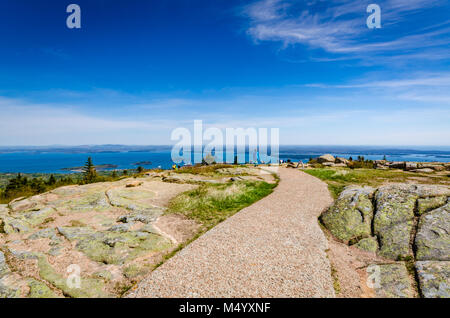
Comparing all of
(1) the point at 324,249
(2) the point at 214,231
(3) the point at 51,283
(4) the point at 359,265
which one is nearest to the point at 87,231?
(3) the point at 51,283

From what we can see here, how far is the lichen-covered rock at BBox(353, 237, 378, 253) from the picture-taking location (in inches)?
380

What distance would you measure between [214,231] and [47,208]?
12.6 meters

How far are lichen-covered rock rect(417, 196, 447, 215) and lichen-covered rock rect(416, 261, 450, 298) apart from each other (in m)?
4.48

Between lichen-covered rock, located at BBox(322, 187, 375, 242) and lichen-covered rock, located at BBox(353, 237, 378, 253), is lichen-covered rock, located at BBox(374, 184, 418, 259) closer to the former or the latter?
lichen-covered rock, located at BBox(353, 237, 378, 253)

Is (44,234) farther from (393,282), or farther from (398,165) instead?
(398,165)

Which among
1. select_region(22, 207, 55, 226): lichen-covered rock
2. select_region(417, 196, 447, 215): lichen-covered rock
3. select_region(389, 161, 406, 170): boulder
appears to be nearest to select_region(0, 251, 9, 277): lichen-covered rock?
select_region(22, 207, 55, 226): lichen-covered rock

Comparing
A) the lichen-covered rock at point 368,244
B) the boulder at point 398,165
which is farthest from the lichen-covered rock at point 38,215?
the boulder at point 398,165

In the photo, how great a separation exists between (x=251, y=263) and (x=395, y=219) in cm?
835

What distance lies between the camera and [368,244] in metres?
9.97

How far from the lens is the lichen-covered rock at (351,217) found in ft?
36.8

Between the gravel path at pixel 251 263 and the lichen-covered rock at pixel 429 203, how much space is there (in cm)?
536

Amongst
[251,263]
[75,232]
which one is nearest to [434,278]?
[251,263]

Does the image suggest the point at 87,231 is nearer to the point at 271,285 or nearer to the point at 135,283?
the point at 135,283
